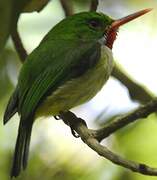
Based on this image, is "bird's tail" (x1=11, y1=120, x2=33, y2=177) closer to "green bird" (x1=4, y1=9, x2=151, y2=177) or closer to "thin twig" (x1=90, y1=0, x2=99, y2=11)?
"green bird" (x1=4, y1=9, x2=151, y2=177)

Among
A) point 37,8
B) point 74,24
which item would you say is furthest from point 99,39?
point 37,8

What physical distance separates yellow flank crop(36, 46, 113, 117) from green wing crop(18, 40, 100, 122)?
0.02m

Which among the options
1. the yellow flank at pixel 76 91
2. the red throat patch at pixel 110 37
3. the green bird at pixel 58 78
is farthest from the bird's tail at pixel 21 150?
the red throat patch at pixel 110 37

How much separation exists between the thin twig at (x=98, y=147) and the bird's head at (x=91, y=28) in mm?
360

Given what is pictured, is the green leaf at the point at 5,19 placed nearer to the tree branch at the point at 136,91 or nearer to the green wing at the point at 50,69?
the green wing at the point at 50,69

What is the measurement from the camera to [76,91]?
2393 mm

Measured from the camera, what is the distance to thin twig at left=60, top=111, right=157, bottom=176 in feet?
5.32

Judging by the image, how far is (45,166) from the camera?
2.69 metres

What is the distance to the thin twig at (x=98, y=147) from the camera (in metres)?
1.62

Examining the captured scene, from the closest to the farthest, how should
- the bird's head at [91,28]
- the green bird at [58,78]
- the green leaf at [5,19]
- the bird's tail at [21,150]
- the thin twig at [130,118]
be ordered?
the green leaf at [5,19] < the thin twig at [130,118] < the bird's tail at [21,150] < the green bird at [58,78] < the bird's head at [91,28]

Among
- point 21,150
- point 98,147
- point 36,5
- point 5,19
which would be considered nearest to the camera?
point 5,19

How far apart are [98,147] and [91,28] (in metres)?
0.89

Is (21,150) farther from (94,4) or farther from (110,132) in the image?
(94,4)

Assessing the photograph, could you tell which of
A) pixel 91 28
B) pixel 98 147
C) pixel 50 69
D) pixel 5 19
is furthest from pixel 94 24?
pixel 5 19
